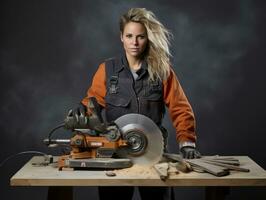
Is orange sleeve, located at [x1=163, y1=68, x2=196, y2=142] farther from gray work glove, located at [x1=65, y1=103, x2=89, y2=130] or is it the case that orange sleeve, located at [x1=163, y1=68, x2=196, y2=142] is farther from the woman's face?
gray work glove, located at [x1=65, y1=103, x2=89, y2=130]

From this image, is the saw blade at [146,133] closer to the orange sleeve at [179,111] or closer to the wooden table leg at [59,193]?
the orange sleeve at [179,111]

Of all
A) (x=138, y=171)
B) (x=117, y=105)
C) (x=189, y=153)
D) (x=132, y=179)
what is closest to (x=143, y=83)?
(x=117, y=105)

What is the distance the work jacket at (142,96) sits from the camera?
3.86 m

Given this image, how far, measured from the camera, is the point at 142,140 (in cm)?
359

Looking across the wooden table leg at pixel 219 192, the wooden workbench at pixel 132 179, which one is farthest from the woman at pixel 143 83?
the wooden workbench at pixel 132 179

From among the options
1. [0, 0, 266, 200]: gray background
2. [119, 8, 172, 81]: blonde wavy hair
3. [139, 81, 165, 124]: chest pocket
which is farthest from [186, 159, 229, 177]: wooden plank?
[0, 0, 266, 200]: gray background

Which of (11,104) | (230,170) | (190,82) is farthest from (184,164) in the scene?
(11,104)

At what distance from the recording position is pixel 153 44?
12.8 feet

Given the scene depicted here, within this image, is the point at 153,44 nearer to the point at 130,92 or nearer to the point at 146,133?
the point at 130,92

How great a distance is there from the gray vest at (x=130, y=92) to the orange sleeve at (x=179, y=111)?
5 cm

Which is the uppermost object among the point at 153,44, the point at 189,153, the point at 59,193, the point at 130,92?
the point at 153,44

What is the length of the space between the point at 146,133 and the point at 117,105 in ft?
1.19

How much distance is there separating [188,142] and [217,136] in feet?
4.73

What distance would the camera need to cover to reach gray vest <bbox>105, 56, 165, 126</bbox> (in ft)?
12.7
